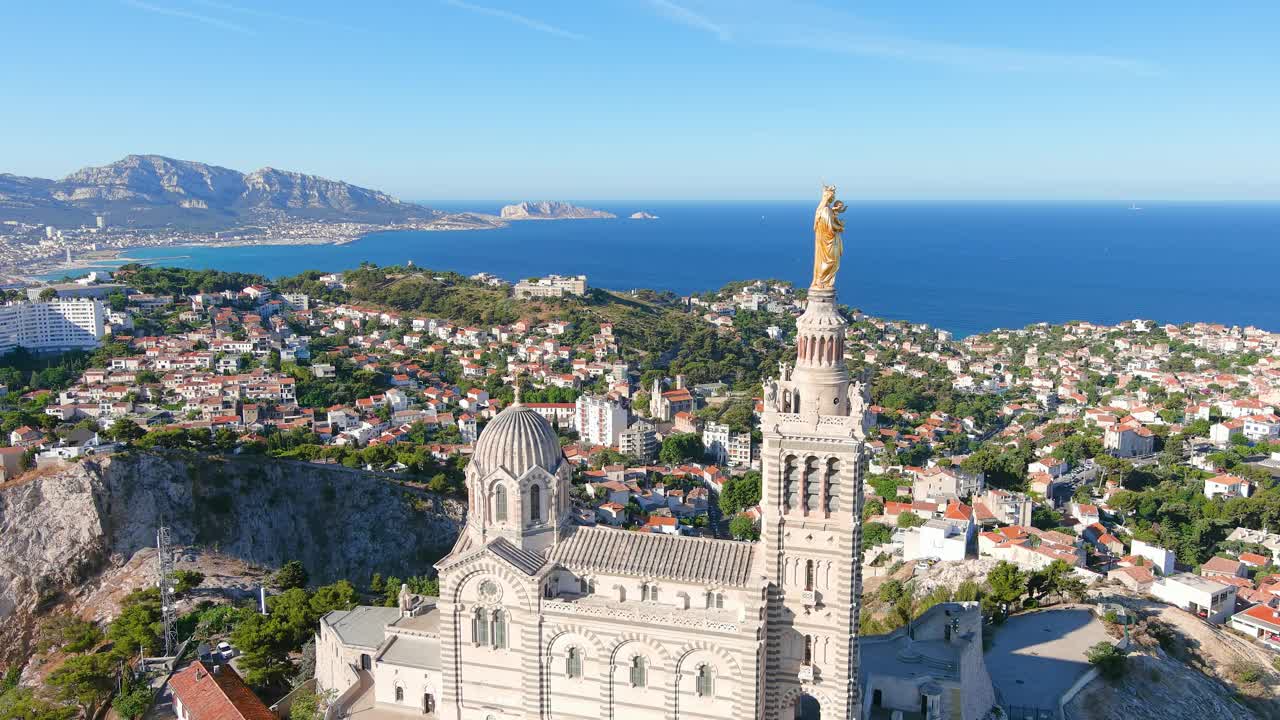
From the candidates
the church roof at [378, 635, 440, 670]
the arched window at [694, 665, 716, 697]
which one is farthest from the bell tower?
the church roof at [378, 635, 440, 670]

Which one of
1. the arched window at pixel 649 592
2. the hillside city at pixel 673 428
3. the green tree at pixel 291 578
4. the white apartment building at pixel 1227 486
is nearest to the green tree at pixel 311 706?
the hillside city at pixel 673 428

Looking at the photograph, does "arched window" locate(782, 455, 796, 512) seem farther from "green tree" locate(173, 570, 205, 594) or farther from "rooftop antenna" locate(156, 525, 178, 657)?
"green tree" locate(173, 570, 205, 594)

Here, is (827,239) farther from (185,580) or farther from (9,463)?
(9,463)

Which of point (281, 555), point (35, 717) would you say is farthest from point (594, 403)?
point (35, 717)

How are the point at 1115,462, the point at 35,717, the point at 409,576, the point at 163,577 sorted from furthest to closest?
the point at 1115,462 → the point at 409,576 → the point at 163,577 → the point at 35,717

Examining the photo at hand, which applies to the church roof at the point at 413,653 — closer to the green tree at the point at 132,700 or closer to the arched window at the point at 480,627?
the arched window at the point at 480,627

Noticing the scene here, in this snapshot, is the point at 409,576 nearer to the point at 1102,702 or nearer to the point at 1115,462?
the point at 1102,702
